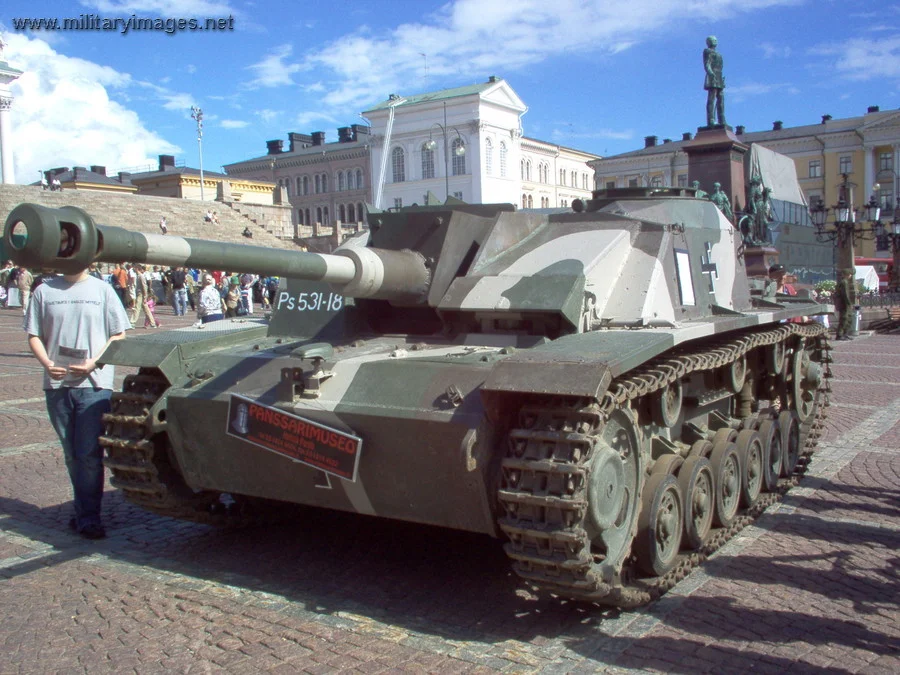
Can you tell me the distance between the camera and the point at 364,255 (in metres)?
5.39

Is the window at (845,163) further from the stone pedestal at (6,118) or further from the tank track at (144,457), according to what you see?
the tank track at (144,457)

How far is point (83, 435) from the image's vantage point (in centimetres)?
622

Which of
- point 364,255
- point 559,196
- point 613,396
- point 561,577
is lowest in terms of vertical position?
point 561,577

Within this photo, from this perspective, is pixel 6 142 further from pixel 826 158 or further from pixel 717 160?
pixel 826 158

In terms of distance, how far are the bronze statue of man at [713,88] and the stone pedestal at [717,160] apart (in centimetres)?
39

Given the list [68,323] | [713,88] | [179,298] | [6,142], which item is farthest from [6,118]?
[68,323]

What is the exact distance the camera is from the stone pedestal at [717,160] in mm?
24234

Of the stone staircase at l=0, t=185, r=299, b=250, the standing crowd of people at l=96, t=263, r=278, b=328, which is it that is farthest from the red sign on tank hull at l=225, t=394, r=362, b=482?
the stone staircase at l=0, t=185, r=299, b=250

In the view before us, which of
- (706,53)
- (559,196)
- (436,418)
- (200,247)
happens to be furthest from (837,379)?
(559,196)

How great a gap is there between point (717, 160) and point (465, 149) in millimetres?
28798

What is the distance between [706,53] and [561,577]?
2329cm

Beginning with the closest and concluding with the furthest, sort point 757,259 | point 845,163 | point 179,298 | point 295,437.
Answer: point 295,437, point 757,259, point 179,298, point 845,163

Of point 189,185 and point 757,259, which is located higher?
point 189,185

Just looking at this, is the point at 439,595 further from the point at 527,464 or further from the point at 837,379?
the point at 837,379
